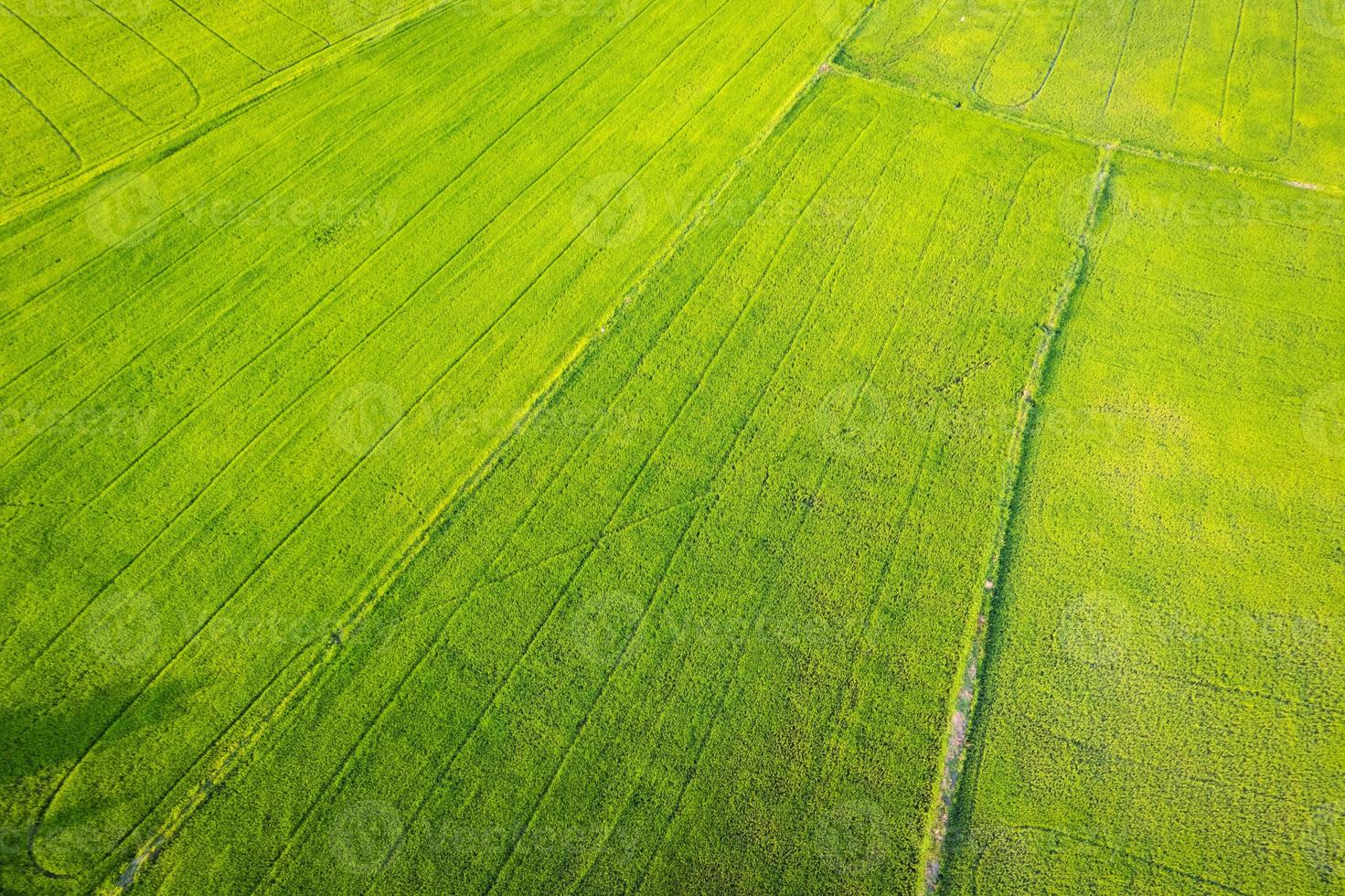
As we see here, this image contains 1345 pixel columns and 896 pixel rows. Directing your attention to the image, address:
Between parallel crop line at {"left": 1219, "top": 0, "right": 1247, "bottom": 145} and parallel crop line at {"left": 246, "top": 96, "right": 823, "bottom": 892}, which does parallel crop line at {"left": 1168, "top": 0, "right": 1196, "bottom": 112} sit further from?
parallel crop line at {"left": 246, "top": 96, "right": 823, "bottom": 892}

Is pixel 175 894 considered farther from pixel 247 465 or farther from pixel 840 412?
pixel 840 412

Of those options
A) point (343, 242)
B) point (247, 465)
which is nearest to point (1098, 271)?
point (343, 242)

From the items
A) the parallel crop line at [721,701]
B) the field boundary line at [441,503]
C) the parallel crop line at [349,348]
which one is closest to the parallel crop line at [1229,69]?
the field boundary line at [441,503]

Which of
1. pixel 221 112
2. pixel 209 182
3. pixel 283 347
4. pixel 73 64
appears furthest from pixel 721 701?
pixel 73 64

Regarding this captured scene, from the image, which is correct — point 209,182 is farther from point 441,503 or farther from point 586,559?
point 586,559

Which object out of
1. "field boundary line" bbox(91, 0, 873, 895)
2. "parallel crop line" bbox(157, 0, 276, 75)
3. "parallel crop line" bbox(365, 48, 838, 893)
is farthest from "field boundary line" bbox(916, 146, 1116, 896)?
"parallel crop line" bbox(157, 0, 276, 75)

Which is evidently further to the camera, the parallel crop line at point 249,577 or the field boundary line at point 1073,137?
the field boundary line at point 1073,137

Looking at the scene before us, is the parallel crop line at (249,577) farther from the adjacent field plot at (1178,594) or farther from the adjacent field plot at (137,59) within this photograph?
the adjacent field plot at (1178,594)
